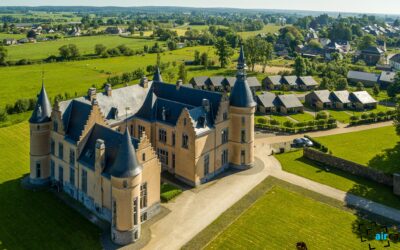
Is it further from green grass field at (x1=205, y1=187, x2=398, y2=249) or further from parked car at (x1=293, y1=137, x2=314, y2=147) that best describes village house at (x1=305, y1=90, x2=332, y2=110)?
green grass field at (x1=205, y1=187, x2=398, y2=249)

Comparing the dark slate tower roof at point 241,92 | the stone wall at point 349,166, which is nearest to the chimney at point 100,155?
the dark slate tower roof at point 241,92

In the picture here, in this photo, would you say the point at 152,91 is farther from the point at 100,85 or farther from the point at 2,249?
the point at 100,85

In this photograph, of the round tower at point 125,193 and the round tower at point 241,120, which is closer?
the round tower at point 125,193

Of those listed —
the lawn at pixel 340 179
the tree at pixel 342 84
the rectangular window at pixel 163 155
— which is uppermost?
the tree at pixel 342 84

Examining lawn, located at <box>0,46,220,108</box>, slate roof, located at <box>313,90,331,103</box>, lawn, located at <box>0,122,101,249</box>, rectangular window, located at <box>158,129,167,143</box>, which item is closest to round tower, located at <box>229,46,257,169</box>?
rectangular window, located at <box>158,129,167,143</box>

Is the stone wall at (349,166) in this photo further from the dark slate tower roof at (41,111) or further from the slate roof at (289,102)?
the dark slate tower roof at (41,111)
